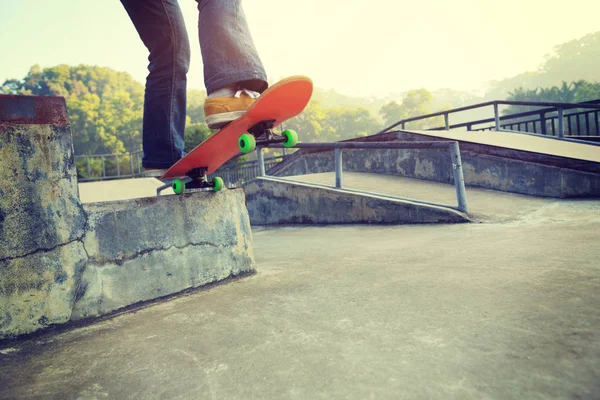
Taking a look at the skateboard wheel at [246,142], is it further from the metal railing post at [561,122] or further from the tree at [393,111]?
the tree at [393,111]

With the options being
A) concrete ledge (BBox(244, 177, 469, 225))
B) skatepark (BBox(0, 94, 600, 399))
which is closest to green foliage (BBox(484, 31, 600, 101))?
concrete ledge (BBox(244, 177, 469, 225))

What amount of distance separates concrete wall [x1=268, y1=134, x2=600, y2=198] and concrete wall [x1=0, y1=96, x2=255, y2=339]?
193 inches

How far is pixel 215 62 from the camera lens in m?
2.05

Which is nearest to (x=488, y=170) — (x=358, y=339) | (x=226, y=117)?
(x=226, y=117)

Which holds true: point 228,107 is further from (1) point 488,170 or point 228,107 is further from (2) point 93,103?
(2) point 93,103

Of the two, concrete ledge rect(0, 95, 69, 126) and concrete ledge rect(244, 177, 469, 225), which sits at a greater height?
concrete ledge rect(0, 95, 69, 126)

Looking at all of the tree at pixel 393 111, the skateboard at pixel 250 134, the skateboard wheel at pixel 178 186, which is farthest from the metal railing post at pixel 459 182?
the tree at pixel 393 111

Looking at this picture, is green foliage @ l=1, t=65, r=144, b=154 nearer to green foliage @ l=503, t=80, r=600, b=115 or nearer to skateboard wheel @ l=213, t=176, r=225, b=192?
skateboard wheel @ l=213, t=176, r=225, b=192

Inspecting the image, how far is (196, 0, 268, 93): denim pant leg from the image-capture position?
203 centimetres

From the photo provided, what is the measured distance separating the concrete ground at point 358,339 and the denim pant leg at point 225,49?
3.65 ft

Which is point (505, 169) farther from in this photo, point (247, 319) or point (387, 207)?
point (247, 319)

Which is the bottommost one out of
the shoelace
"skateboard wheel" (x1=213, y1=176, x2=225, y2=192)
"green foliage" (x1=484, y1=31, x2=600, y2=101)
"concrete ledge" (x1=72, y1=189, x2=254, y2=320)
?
"concrete ledge" (x1=72, y1=189, x2=254, y2=320)

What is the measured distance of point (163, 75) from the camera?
223 centimetres

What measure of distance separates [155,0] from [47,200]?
1204 millimetres
